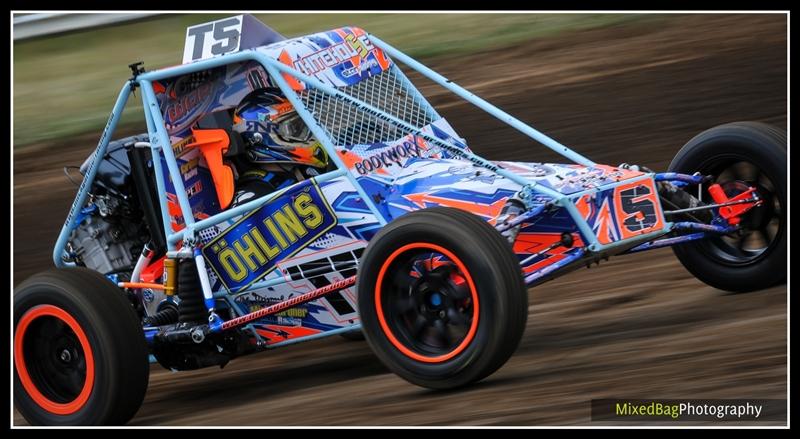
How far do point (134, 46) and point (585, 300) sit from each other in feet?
26.8

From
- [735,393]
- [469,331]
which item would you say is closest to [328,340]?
[469,331]

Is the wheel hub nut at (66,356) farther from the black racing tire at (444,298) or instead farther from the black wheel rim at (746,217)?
the black wheel rim at (746,217)

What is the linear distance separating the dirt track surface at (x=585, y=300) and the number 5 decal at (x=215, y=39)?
1.86 meters

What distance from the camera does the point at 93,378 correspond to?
22.2 ft

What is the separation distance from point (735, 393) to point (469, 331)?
1186mm

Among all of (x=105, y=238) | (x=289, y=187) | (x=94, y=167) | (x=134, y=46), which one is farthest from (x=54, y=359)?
(x=134, y=46)

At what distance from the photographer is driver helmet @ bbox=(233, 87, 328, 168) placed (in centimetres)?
719

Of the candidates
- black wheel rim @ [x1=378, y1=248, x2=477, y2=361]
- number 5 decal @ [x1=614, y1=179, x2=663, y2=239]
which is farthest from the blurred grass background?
black wheel rim @ [x1=378, y1=248, x2=477, y2=361]

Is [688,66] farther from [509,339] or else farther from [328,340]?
[509,339]

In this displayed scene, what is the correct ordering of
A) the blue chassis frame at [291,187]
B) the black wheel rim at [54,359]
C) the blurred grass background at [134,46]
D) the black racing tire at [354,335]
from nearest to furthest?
1. the blue chassis frame at [291,187]
2. the black wheel rim at [54,359]
3. the black racing tire at [354,335]
4. the blurred grass background at [134,46]

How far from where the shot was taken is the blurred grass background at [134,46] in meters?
14.4

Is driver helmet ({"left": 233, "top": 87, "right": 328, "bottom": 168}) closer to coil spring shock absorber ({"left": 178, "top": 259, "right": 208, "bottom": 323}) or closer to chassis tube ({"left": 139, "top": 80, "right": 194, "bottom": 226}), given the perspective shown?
chassis tube ({"left": 139, "top": 80, "right": 194, "bottom": 226})

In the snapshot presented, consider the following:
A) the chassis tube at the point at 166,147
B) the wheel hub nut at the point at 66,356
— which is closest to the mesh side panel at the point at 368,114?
the chassis tube at the point at 166,147

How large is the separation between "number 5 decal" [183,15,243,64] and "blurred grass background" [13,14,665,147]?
699 centimetres
